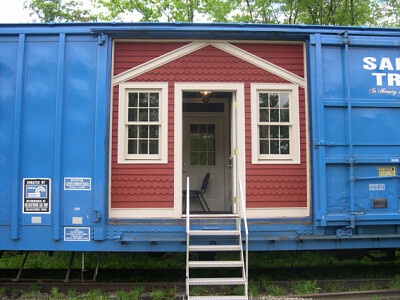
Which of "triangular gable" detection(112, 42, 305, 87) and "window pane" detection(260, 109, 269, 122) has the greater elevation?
"triangular gable" detection(112, 42, 305, 87)

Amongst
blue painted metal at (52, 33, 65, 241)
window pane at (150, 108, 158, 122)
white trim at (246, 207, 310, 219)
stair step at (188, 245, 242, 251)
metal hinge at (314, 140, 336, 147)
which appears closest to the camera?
stair step at (188, 245, 242, 251)

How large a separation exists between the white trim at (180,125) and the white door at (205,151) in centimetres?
245

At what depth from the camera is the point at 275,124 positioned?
4938mm

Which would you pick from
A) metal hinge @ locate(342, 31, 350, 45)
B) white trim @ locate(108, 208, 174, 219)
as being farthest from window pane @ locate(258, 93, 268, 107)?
white trim @ locate(108, 208, 174, 219)

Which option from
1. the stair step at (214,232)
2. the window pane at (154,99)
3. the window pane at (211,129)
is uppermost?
the window pane at (154,99)

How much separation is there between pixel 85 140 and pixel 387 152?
4416 millimetres

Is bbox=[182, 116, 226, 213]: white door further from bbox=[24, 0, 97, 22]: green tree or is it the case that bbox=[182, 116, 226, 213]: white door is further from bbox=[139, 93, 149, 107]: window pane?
bbox=[24, 0, 97, 22]: green tree

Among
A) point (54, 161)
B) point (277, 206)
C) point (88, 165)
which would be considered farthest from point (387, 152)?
point (54, 161)

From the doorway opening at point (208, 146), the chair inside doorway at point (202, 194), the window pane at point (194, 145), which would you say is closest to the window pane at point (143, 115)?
the chair inside doorway at point (202, 194)

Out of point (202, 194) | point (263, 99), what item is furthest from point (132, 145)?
point (202, 194)

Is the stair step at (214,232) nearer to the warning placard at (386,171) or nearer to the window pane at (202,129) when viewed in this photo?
the warning placard at (386,171)

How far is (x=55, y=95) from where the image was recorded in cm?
459

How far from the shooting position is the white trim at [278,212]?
4.79 metres

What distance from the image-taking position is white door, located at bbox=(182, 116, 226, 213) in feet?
24.0
